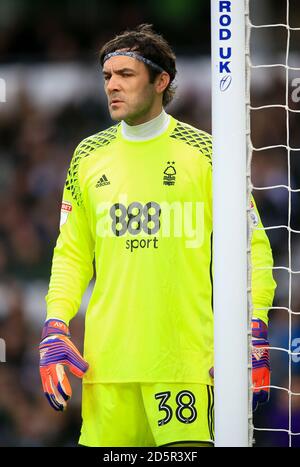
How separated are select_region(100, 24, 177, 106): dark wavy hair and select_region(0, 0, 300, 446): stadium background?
1.72 feet

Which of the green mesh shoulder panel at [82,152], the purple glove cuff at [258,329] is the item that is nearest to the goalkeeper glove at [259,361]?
the purple glove cuff at [258,329]

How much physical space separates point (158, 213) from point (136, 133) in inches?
12.1

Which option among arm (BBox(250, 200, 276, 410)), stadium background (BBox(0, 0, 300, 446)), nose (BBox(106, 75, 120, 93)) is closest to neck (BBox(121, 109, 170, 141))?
nose (BBox(106, 75, 120, 93))

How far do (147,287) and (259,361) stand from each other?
1.52 ft

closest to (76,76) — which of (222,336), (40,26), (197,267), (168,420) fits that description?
(40,26)

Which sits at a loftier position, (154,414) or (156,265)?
(156,265)

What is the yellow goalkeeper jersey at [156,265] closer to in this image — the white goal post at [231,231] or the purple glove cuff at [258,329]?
the purple glove cuff at [258,329]

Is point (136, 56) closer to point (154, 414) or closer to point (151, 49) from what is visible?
point (151, 49)

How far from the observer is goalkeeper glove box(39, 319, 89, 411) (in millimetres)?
3498

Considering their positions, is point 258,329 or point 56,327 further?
point 56,327

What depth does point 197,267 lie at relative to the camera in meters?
3.47

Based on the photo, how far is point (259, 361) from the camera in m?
3.39

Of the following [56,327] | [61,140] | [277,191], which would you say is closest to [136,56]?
[56,327]

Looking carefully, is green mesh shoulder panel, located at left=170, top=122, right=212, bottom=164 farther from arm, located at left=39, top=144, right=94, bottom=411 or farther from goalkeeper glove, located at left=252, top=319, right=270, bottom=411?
goalkeeper glove, located at left=252, top=319, right=270, bottom=411
